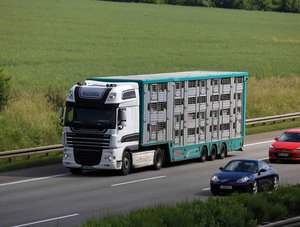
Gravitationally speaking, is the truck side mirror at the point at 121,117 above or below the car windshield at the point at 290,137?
above

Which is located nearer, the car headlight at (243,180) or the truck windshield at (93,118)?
the car headlight at (243,180)

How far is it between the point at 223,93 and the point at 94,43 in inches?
2355

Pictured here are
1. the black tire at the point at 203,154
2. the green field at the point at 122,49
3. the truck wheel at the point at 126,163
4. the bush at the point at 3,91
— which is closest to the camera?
the truck wheel at the point at 126,163

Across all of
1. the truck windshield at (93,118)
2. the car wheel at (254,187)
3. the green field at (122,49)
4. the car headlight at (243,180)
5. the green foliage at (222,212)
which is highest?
the green foliage at (222,212)

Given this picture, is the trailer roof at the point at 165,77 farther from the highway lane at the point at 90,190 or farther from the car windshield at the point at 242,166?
the car windshield at the point at 242,166

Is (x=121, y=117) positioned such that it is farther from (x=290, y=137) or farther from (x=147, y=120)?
(x=290, y=137)

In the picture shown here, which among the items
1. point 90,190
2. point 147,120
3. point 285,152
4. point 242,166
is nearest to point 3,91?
point 147,120

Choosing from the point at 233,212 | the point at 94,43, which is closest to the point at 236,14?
the point at 94,43

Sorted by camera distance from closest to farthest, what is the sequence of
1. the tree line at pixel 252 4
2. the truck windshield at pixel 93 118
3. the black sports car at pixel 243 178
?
1. the black sports car at pixel 243 178
2. the truck windshield at pixel 93 118
3. the tree line at pixel 252 4

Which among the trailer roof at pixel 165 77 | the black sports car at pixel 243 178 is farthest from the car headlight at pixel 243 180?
the trailer roof at pixel 165 77

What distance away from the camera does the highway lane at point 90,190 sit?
27.3 m

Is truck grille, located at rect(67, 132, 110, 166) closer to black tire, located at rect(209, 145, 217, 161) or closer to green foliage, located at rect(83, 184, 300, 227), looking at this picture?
black tire, located at rect(209, 145, 217, 161)

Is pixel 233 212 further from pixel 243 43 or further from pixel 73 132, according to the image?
pixel 243 43

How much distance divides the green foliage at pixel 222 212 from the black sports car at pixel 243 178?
6162mm
